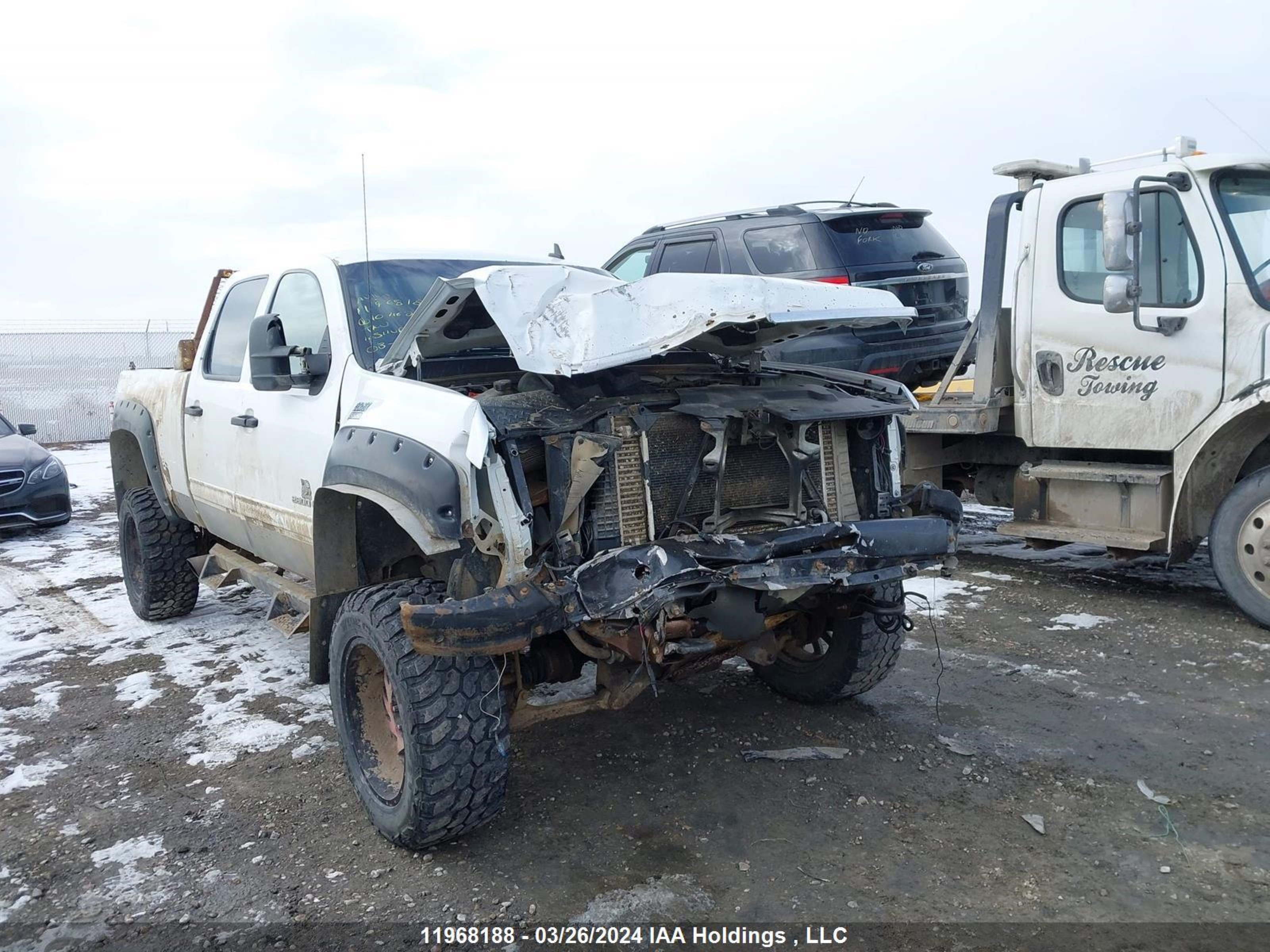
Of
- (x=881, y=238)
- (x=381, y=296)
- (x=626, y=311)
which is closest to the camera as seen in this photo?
(x=626, y=311)

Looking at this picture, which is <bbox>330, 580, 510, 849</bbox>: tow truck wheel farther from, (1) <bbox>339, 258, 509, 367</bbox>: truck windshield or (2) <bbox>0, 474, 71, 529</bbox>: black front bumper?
(2) <bbox>0, 474, 71, 529</bbox>: black front bumper

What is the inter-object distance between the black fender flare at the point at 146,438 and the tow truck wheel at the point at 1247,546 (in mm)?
6043

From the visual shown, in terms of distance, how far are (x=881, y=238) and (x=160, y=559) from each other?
5.42 meters

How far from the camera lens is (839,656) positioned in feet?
14.6

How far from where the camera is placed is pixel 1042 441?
6445 millimetres

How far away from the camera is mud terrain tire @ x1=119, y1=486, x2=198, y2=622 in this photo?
619 cm

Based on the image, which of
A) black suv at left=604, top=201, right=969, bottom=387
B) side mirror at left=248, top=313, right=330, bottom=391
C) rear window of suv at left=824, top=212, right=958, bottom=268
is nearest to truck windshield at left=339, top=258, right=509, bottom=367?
side mirror at left=248, top=313, right=330, bottom=391

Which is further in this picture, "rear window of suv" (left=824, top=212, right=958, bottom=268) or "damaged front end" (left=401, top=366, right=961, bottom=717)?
"rear window of suv" (left=824, top=212, right=958, bottom=268)

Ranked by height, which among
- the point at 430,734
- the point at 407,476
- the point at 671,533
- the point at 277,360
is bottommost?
the point at 430,734

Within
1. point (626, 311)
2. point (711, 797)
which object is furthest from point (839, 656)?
point (626, 311)

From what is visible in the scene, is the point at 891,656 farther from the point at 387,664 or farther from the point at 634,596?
the point at 387,664

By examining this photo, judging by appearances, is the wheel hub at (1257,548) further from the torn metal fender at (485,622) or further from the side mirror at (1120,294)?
the torn metal fender at (485,622)

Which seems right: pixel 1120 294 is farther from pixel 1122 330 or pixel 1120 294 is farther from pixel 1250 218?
pixel 1250 218

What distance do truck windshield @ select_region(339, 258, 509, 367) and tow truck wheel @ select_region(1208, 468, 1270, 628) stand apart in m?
4.45
